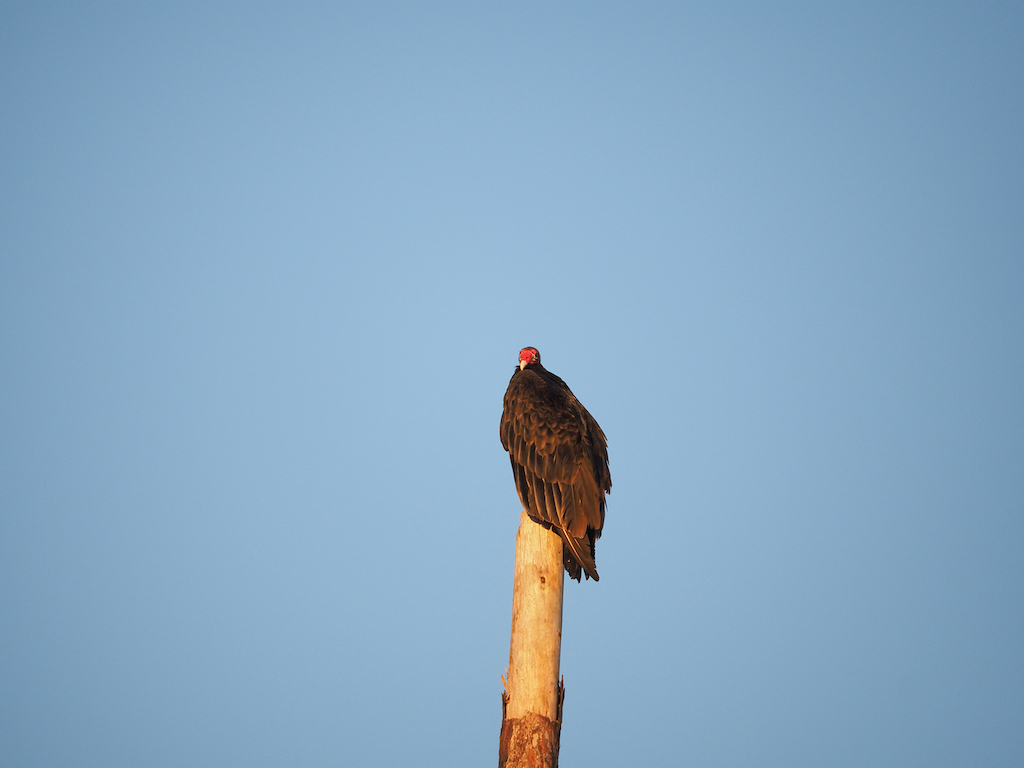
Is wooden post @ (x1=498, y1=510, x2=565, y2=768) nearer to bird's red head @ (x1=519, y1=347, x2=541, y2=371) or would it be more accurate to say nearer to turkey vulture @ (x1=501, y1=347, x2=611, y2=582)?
turkey vulture @ (x1=501, y1=347, x2=611, y2=582)

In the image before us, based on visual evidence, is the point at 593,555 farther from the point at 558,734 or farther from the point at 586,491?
the point at 558,734

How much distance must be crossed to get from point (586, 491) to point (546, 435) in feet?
3.38

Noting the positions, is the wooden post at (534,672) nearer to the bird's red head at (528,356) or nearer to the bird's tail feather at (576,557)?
the bird's tail feather at (576,557)

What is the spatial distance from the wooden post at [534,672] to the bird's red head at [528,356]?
436cm

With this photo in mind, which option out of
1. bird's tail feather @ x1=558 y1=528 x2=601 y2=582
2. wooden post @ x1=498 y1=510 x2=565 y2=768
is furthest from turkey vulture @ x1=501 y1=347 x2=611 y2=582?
wooden post @ x1=498 y1=510 x2=565 y2=768

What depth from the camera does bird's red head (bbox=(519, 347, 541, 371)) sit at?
1052 centimetres

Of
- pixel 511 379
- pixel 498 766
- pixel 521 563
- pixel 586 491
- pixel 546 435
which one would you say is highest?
pixel 511 379

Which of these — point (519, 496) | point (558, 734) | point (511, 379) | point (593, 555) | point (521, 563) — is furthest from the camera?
point (511, 379)

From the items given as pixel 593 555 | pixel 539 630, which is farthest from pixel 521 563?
pixel 593 555

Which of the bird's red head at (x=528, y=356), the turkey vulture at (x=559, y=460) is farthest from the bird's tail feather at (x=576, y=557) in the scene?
the bird's red head at (x=528, y=356)

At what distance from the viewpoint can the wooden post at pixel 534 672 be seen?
19.4 feet

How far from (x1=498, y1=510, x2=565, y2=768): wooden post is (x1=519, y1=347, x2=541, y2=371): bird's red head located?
4359 millimetres

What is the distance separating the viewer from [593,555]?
729cm

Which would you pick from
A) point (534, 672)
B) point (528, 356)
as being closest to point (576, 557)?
point (534, 672)
